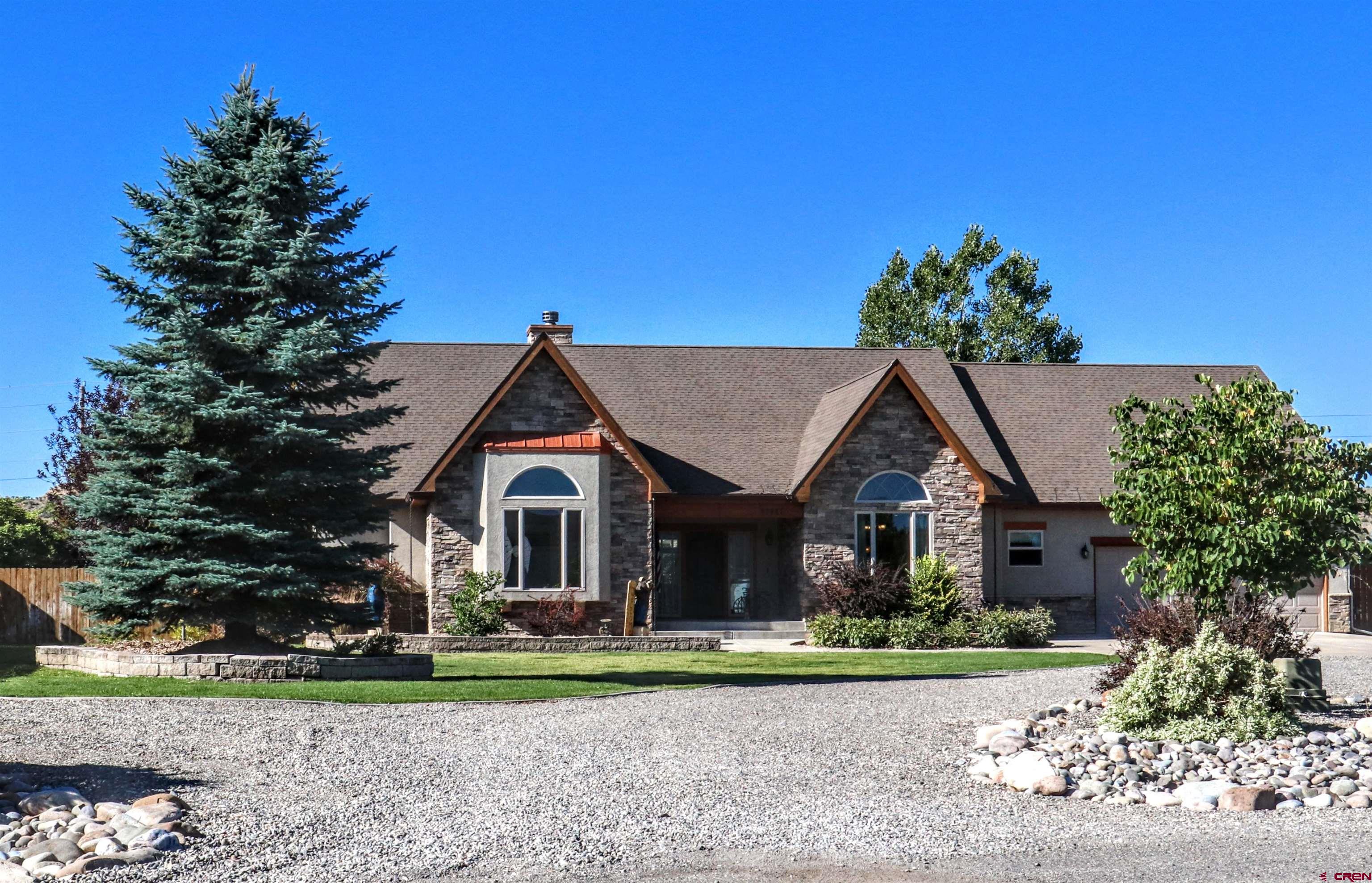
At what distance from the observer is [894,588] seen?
25.4 m

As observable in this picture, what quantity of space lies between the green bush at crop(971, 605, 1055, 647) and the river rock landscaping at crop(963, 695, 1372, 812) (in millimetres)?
12911

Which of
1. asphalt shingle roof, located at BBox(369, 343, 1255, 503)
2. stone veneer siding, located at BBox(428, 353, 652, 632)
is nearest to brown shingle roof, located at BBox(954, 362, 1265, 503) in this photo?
asphalt shingle roof, located at BBox(369, 343, 1255, 503)

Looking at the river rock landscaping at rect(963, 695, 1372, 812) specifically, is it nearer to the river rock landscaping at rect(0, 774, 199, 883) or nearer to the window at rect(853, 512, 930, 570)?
the river rock landscaping at rect(0, 774, 199, 883)

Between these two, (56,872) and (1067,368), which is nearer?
(56,872)

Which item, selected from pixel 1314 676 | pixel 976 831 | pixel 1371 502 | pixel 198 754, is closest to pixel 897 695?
pixel 1314 676

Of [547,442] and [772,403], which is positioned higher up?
[772,403]

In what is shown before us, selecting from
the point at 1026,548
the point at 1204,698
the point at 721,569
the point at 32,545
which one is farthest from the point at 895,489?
the point at 32,545

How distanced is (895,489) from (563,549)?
6944 mm

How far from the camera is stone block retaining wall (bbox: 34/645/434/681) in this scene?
647 inches

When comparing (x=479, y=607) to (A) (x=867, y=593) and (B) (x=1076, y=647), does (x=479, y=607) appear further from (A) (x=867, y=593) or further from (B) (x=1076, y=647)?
(B) (x=1076, y=647)

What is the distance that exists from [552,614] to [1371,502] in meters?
15.1

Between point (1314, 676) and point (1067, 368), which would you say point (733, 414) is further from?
point (1314, 676)

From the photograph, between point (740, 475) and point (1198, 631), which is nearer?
point (1198, 631)

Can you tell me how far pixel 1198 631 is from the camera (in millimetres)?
12891
